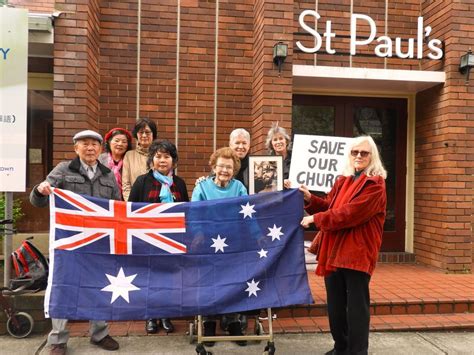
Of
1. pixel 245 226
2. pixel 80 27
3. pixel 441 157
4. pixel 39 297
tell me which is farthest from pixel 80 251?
pixel 441 157

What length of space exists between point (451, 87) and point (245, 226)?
391 centimetres

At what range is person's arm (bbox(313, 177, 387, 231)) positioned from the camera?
3.15 meters

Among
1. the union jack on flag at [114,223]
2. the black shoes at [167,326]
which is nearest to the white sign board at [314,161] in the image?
the union jack on flag at [114,223]

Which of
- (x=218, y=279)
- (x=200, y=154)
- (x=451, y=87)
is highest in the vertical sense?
(x=451, y=87)

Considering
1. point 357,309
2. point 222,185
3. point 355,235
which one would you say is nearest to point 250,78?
point 222,185

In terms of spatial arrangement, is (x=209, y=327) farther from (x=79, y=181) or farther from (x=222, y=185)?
(x=79, y=181)

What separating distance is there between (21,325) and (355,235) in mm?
3039

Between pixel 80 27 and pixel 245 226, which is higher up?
pixel 80 27

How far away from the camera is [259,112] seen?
224 inches

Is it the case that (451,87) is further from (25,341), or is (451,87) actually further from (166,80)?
(25,341)

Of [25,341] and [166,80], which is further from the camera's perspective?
[166,80]

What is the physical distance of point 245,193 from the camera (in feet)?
12.3

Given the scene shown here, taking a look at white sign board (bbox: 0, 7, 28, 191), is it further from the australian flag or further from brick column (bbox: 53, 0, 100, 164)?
brick column (bbox: 53, 0, 100, 164)

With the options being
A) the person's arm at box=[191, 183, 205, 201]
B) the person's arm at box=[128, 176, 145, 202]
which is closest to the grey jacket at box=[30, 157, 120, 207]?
the person's arm at box=[128, 176, 145, 202]
